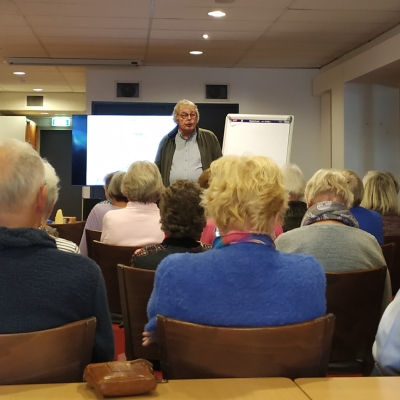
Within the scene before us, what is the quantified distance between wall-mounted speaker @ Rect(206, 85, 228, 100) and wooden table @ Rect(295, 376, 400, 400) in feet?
24.5

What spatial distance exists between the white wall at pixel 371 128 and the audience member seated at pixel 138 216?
4850 millimetres

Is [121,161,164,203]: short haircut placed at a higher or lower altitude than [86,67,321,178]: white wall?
lower

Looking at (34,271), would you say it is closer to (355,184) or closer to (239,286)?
(239,286)

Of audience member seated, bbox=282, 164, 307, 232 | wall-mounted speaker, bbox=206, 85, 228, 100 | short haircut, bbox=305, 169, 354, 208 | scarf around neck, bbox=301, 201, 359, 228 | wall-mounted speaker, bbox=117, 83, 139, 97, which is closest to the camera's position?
scarf around neck, bbox=301, 201, 359, 228

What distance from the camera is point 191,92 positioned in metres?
8.49

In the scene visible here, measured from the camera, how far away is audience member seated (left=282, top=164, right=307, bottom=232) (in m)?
3.81

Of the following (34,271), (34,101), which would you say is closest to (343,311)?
(34,271)

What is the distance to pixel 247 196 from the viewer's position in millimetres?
1674

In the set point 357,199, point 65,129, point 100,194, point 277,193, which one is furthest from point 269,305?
point 65,129

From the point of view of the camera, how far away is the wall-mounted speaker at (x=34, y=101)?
1163 cm

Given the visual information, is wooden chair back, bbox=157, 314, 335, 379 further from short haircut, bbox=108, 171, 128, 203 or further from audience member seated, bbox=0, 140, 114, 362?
short haircut, bbox=108, 171, 128, 203

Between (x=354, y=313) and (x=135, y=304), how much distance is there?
2.65 feet

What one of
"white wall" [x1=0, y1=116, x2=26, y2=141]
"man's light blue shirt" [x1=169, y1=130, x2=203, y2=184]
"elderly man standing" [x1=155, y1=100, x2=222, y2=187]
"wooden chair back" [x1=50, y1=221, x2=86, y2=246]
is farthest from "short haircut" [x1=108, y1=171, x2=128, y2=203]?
"white wall" [x1=0, y1=116, x2=26, y2=141]

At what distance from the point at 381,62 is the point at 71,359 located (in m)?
5.90
